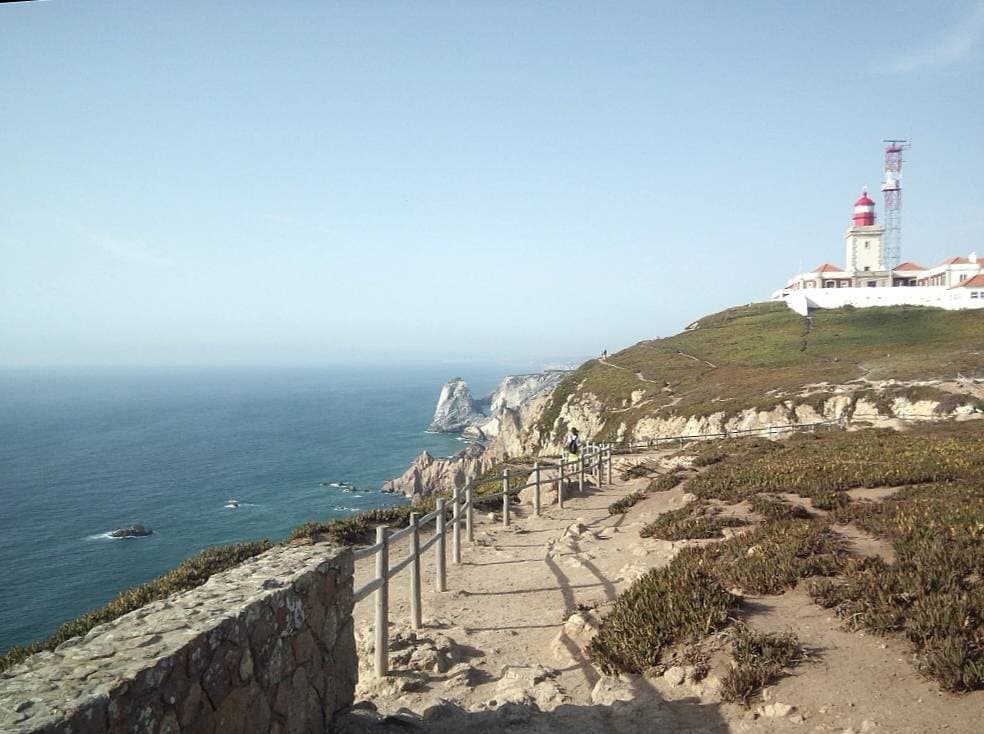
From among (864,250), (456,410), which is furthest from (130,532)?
(456,410)

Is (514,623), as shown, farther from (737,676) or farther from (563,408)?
(563,408)

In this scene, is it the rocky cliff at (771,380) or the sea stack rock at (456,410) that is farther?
the sea stack rock at (456,410)

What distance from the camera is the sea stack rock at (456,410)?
144 meters

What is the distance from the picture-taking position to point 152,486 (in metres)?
66.3

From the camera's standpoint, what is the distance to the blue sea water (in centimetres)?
3916

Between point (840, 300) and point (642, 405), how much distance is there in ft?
158

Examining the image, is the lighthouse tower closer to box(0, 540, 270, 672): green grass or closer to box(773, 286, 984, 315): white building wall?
box(773, 286, 984, 315): white building wall

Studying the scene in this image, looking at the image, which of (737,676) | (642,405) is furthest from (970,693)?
(642,405)

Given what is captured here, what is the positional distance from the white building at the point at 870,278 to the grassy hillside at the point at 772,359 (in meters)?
2.48

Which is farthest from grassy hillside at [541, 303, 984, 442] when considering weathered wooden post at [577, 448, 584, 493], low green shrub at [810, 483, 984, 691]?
low green shrub at [810, 483, 984, 691]

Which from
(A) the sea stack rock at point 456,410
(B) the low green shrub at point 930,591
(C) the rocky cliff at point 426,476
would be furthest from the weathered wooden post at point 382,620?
(A) the sea stack rock at point 456,410

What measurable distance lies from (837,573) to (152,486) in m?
72.8

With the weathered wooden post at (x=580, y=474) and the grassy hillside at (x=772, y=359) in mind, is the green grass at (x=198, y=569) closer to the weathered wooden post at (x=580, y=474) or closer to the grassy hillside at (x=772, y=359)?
the weathered wooden post at (x=580, y=474)

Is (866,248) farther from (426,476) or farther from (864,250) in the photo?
(426,476)
